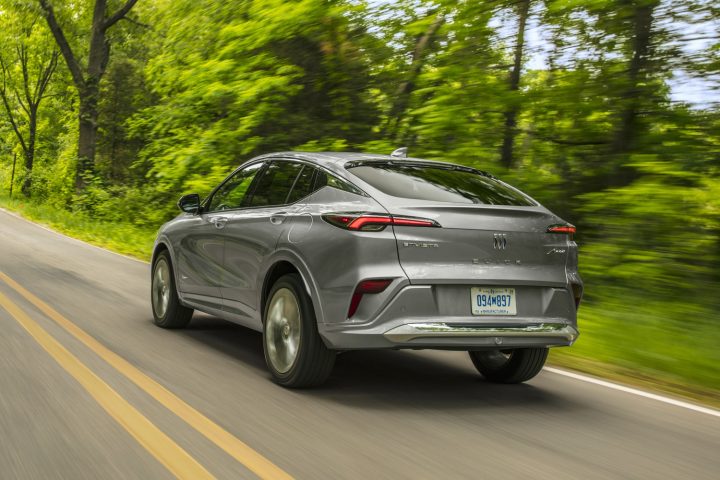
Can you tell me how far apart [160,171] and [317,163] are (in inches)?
403

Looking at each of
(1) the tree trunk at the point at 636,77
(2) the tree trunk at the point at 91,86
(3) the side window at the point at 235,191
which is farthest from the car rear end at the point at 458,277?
(2) the tree trunk at the point at 91,86

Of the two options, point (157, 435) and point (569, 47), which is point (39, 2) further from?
point (157, 435)

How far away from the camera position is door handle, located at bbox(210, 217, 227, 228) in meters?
6.89

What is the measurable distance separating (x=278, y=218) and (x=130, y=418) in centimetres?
192

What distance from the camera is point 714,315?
309 inches

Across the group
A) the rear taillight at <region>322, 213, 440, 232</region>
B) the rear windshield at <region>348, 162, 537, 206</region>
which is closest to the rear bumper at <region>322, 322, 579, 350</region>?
the rear taillight at <region>322, 213, 440, 232</region>

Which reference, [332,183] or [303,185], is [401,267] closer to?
[332,183]

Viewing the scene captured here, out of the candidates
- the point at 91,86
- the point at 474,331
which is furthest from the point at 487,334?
the point at 91,86

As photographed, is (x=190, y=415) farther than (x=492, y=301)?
No

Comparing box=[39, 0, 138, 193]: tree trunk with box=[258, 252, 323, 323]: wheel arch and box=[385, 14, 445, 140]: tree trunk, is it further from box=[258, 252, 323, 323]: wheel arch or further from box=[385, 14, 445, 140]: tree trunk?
box=[258, 252, 323, 323]: wheel arch

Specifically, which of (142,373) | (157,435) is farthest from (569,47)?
(157,435)

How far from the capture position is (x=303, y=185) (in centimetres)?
599

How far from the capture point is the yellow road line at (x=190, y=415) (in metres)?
3.86

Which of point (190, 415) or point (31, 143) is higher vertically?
point (31, 143)
